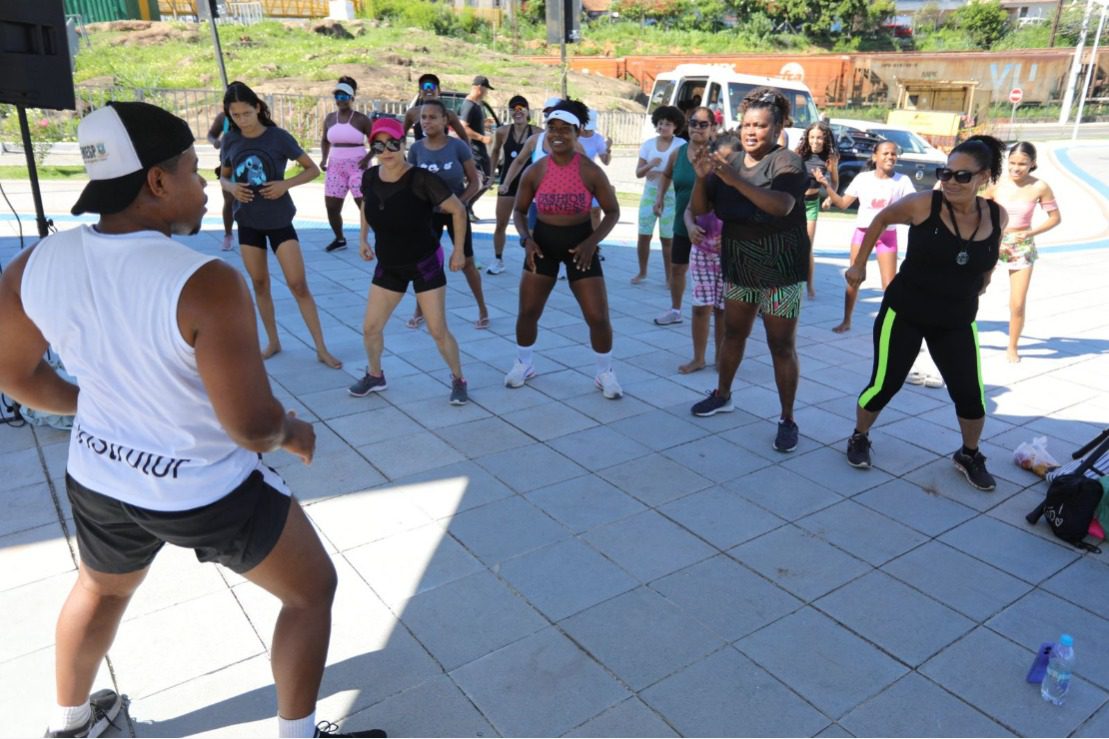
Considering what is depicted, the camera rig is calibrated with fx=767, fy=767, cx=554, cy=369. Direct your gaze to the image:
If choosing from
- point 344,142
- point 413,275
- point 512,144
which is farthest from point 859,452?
point 344,142

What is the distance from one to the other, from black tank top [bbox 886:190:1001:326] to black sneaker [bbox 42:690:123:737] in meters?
3.78

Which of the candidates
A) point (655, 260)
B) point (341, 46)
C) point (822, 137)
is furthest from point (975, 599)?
point (341, 46)

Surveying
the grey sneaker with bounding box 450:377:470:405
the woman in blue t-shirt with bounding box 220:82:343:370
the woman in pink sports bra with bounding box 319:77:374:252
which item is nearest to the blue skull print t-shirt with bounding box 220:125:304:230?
the woman in blue t-shirt with bounding box 220:82:343:370

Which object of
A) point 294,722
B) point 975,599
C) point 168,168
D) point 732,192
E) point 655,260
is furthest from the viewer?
point 655,260

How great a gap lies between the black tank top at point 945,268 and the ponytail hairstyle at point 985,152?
6.7 inches

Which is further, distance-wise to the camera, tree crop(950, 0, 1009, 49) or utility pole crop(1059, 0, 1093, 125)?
tree crop(950, 0, 1009, 49)

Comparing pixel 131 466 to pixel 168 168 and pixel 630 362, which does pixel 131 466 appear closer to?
pixel 168 168

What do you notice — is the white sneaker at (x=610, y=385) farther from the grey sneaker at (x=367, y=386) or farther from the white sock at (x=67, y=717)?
the white sock at (x=67, y=717)

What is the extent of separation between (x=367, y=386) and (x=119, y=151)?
11.4ft

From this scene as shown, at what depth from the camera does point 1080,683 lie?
2.65 meters

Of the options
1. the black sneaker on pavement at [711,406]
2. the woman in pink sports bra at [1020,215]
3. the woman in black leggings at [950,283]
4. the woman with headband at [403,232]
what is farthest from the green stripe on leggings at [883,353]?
the woman in pink sports bra at [1020,215]

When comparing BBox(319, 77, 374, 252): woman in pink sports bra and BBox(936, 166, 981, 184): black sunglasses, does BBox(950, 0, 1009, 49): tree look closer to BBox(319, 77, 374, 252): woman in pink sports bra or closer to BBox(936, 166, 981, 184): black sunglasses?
BBox(319, 77, 374, 252): woman in pink sports bra

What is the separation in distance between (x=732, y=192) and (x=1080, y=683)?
8.90 feet

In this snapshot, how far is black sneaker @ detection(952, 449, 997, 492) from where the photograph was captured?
4016mm
